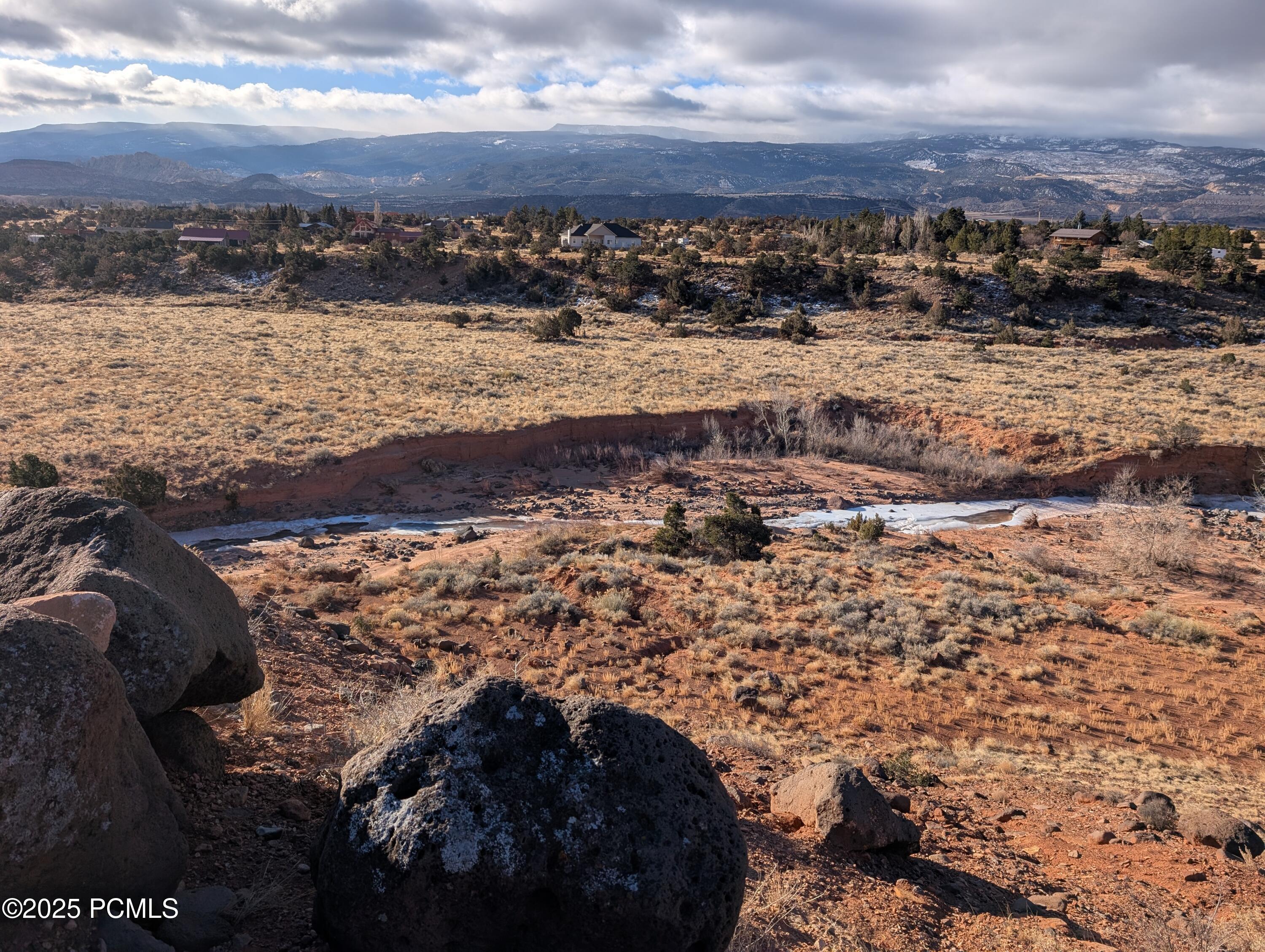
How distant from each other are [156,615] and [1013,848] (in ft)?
21.2

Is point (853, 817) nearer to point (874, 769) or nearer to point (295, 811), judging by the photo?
point (874, 769)

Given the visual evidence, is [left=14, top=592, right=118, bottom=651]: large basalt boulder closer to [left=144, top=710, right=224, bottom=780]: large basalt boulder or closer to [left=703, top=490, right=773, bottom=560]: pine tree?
[left=144, top=710, right=224, bottom=780]: large basalt boulder

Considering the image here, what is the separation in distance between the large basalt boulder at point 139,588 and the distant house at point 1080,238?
63521mm

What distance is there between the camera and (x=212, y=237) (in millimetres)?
60281

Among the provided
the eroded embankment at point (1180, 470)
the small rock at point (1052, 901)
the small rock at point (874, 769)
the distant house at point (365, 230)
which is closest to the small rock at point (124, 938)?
the small rock at point (1052, 901)

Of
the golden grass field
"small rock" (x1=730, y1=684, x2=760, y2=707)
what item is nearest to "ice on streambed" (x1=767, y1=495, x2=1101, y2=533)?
the golden grass field

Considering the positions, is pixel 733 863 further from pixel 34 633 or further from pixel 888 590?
pixel 888 590

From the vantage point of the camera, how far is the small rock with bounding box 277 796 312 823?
4602mm

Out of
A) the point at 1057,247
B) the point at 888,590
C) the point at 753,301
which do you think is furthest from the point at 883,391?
the point at 1057,247

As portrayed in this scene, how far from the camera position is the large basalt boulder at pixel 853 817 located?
5461mm

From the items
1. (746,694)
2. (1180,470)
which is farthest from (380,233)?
(746,694)

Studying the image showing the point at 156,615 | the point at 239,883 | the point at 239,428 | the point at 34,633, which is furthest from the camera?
the point at 239,428

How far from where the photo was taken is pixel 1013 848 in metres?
6.15

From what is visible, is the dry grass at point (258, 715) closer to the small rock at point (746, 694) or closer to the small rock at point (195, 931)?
the small rock at point (195, 931)
